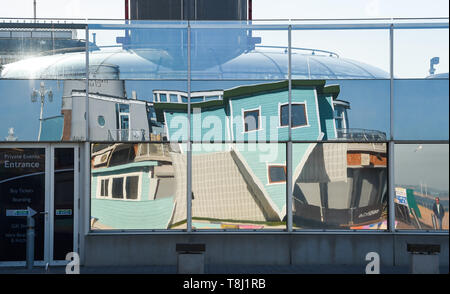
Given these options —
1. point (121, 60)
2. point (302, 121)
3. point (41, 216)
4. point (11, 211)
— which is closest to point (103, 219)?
point (41, 216)

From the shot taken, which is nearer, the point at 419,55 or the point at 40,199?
the point at 40,199

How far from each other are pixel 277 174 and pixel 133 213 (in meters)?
3.34

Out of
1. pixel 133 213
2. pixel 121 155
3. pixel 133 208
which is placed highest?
pixel 121 155

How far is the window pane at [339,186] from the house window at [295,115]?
49cm

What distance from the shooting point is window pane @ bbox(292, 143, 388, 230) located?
10523 mm

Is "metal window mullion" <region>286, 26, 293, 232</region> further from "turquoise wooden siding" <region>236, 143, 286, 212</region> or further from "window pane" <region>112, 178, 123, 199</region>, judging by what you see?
"window pane" <region>112, 178, 123, 199</region>

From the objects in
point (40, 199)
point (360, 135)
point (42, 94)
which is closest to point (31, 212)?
point (40, 199)

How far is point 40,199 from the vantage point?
1039 cm

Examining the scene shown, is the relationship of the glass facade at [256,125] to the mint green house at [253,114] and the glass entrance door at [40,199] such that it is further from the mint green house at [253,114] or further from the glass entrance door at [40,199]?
the glass entrance door at [40,199]

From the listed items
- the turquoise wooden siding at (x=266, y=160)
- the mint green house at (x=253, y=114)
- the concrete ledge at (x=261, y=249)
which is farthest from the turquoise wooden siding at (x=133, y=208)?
the turquoise wooden siding at (x=266, y=160)

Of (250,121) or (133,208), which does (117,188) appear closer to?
(133,208)

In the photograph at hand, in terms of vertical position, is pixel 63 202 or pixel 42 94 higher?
pixel 42 94

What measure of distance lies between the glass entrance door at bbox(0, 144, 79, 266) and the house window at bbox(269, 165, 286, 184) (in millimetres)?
4318

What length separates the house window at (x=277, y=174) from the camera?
10.5 metres
